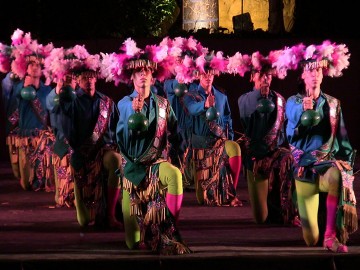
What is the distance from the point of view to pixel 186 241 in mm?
8492

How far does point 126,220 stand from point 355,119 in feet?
28.4

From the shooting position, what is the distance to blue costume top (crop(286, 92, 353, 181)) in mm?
Answer: 8078

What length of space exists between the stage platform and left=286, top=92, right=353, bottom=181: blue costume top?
2.20ft

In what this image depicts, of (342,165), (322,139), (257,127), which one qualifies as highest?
(257,127)

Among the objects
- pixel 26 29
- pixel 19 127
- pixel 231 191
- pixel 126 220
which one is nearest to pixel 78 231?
pixel 126 220

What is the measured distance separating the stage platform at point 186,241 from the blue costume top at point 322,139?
2.20ft

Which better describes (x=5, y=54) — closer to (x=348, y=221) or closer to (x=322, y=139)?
(x=322, y=139)

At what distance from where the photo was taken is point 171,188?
7.87 m

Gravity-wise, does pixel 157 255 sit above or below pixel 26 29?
below

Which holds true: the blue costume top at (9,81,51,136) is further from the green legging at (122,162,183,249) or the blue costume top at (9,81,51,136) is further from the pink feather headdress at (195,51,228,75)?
the green legging at (122,162,183,249)

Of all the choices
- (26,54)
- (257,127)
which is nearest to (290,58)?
(257,127)

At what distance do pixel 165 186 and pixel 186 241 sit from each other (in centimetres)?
72

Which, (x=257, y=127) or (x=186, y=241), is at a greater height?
(x=257, y=127)

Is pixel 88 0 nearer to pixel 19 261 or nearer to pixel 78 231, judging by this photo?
pixel 78 231
